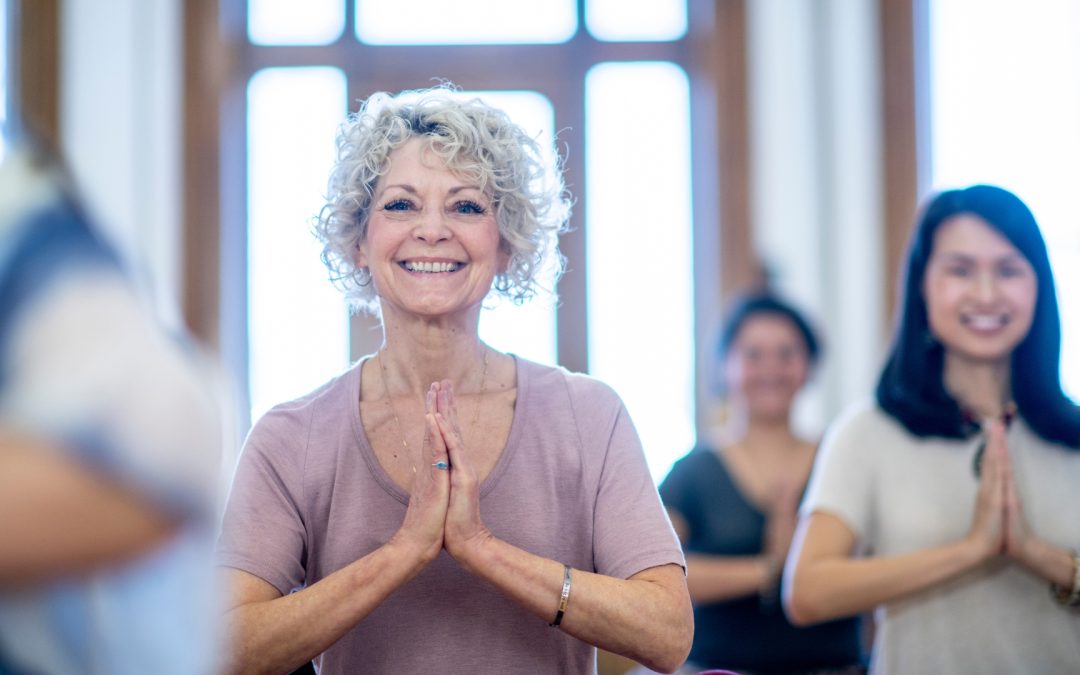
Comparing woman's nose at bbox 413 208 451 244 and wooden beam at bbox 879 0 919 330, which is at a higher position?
wooden beam at bbox 879 0 919 330

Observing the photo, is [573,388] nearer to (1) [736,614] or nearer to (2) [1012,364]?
(2) [1012,364]

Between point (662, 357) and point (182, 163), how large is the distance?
2.08 meters

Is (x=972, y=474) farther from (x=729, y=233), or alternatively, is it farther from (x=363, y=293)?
(x=729, y=233)

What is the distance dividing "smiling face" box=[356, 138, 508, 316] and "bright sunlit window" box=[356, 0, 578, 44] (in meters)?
3.17

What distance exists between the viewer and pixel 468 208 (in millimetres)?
1888

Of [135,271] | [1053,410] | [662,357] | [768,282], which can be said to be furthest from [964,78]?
[135,271]

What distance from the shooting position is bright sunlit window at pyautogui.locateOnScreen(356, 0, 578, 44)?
4887 mm

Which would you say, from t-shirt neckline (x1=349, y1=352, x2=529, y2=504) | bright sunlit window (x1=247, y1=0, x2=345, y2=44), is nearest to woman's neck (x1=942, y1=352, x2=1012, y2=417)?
t-shirt neckline (x1=349, y1=352, x2=529, y2=504)

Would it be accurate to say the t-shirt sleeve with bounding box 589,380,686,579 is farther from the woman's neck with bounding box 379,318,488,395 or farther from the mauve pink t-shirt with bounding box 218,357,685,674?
the woman's neck with bounding box 379,318,488,395

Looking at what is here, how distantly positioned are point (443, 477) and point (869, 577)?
34.5 inches

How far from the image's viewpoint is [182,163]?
4.68m

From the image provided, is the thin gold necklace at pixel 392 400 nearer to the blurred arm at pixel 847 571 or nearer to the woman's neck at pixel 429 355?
the woman's neck at pixel 429 355

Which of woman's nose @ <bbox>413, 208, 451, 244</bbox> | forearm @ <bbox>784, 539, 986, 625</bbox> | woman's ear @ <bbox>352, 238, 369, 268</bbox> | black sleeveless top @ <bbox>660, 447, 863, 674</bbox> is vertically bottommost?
black sleeveless top @ <bbox>660, 447, 863, 674</bbox>

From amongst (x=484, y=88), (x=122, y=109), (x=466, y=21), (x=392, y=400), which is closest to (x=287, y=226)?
(x=122, y=109)
